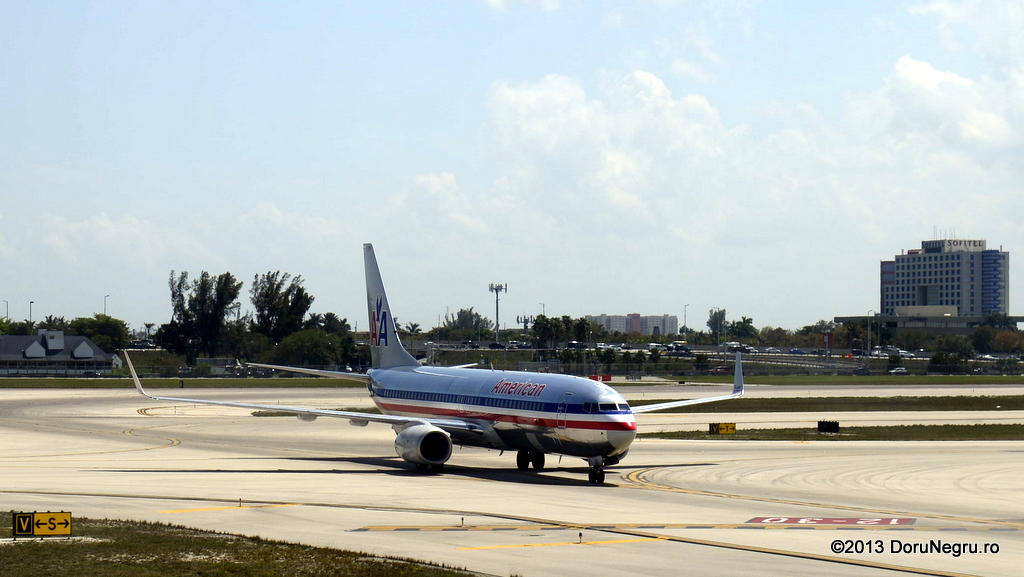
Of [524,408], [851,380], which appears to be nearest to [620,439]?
[524,408]

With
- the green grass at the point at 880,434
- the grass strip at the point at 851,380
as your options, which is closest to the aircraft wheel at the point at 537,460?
the green grass at the point at 880,434

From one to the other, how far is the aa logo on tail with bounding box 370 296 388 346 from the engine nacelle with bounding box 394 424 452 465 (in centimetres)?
1570

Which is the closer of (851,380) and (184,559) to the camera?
(184,559)

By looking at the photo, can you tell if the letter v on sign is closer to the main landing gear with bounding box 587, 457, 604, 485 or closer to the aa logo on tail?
the main landing gear with bounding box 587, 457, 604, 485

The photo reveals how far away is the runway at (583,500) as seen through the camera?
1026 inches

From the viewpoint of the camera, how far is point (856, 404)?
10250cm

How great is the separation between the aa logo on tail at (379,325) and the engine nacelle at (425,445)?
51.5 ft

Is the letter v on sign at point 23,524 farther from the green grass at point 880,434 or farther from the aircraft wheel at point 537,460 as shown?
→ the green grass at point 880,434

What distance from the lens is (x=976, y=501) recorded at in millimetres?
38000

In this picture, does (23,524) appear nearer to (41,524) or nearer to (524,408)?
(41,524)

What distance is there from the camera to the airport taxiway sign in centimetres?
2645

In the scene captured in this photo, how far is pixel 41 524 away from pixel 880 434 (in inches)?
2110

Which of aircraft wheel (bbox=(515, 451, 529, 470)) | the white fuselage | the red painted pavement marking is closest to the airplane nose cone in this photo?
the white fuselage

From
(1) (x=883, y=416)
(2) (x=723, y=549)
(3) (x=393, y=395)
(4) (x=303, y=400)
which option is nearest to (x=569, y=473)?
(3) (x=393, y=395)
